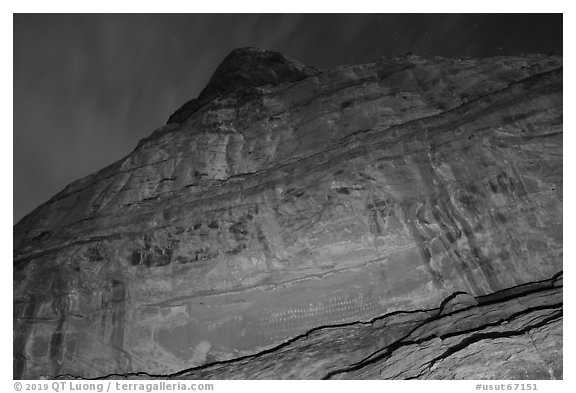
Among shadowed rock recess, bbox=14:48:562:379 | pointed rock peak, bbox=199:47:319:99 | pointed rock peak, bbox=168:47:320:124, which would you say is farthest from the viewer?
pointed rock peak, bbox=199:47:319:99

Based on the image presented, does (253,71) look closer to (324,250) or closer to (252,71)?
(252,71)

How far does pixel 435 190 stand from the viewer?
12.7 metres

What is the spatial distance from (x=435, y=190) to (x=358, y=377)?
7651 mm

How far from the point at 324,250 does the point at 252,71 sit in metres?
25.3

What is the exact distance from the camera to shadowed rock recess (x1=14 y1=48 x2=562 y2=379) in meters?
11.3

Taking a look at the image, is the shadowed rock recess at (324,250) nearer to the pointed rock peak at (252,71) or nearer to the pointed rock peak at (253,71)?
the pointed rock peak at (252,71)

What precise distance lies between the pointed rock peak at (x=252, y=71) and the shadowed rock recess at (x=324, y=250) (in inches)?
681

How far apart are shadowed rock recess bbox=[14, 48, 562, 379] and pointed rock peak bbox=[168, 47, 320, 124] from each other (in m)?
17.3

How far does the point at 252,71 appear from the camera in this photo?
109 ft

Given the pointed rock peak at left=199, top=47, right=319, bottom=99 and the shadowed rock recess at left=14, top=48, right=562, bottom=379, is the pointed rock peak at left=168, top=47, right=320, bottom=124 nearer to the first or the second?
the pointed rock peak at left=199, top=47, right=319, bottom=99

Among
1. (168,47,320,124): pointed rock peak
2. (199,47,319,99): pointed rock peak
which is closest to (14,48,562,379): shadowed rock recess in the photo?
(168,47,320,124): pointed rock peak
